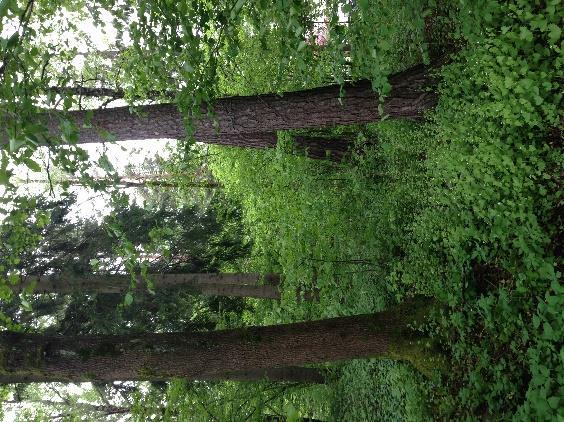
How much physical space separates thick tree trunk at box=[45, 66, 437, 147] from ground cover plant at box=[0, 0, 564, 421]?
0.71 ft

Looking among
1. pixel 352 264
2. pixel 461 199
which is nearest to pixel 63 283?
pixel 352 264

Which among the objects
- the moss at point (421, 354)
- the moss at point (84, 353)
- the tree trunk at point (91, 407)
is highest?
the moss at point (84, 353)

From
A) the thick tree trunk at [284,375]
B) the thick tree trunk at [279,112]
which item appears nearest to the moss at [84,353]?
the thick tree trunk at [279,112]

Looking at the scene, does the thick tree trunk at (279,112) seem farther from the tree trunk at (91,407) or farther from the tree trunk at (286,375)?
the tree trunk at (91,407)

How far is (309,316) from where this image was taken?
10984 millimetres

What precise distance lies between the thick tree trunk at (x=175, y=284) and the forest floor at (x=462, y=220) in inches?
82.4

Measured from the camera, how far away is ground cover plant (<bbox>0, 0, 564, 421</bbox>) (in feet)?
15.7

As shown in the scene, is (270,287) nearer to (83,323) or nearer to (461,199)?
(83,323)

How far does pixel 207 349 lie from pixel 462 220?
332cm

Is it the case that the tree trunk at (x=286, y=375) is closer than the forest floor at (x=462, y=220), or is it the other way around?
the forest floor at (x=462, y=220)

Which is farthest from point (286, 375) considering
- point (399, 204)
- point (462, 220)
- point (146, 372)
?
point (462, 220)

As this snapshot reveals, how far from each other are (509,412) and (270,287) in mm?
7126

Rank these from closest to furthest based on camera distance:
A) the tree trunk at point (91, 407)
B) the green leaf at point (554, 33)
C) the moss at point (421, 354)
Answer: the green leaf at point (554, 33) < the moss at point (421, 354) < the tree trunk at point (91, 407)

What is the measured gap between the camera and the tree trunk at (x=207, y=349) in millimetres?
5695
